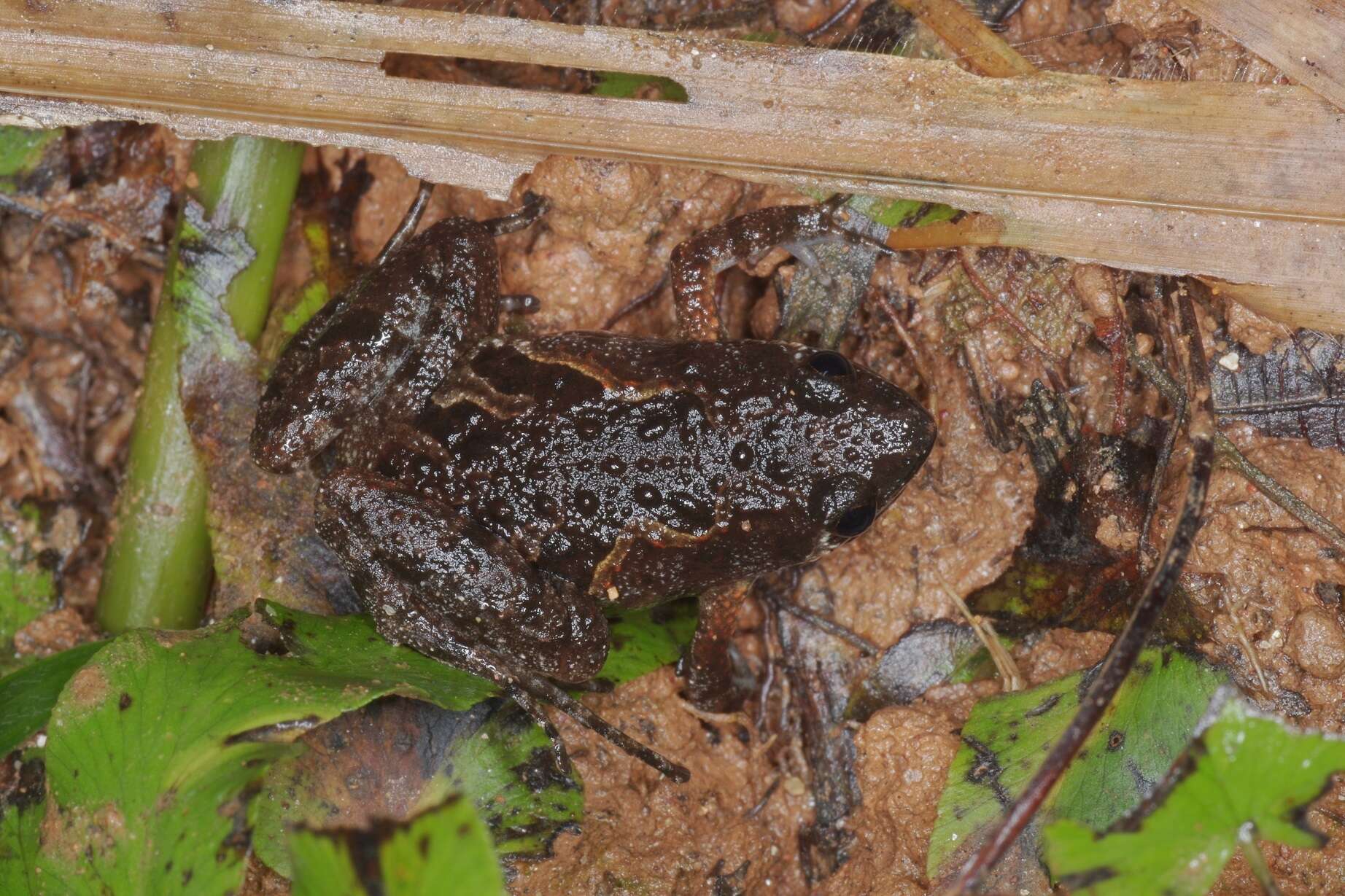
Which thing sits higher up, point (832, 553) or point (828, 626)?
point (832, 553)

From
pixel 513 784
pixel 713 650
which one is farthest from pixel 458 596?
pixel 713 650

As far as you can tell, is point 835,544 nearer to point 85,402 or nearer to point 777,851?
point 777,851

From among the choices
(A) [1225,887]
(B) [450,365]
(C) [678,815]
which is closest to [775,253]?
(B) [450,365]

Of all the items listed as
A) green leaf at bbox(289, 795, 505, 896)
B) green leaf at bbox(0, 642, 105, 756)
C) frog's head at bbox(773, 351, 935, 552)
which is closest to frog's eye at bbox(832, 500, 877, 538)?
frog's head at bbox(773, 351, 935, 552)

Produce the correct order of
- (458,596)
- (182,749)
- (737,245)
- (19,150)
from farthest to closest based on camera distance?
(19,150) < (737,245) < (458,596) < (182,749)

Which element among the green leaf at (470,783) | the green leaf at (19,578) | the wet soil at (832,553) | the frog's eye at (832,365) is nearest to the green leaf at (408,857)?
the green leaf at (470,783)

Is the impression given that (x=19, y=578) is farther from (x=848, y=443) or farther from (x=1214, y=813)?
(x=1214, y=813)

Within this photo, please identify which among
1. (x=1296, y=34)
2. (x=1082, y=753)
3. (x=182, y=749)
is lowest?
(x=1082, y=753)

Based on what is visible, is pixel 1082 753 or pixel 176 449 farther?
pixel 176 449
